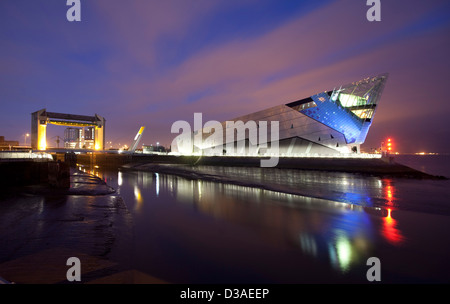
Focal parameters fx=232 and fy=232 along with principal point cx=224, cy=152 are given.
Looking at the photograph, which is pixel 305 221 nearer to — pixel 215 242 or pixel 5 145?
pixel 215 242

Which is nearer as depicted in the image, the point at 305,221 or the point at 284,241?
the point at 284,241

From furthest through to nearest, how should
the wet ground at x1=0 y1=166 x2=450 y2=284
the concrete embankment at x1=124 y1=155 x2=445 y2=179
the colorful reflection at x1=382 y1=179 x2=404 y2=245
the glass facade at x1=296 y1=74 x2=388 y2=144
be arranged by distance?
the glass facade at x1=296 y1=74 x2=388 y2=144
the concrete embankment at x1=124 y1=155 x2=445 y2=179
the colorful reflection at x1=382 y1=179 x2=404 y2=245
the wet ground at x1=0 y1=166 x2=450 y2=284

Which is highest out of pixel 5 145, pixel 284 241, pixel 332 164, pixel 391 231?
pixel 5 145

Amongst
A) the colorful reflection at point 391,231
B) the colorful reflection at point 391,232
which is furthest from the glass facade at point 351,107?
the colorful reflection at point 391,232

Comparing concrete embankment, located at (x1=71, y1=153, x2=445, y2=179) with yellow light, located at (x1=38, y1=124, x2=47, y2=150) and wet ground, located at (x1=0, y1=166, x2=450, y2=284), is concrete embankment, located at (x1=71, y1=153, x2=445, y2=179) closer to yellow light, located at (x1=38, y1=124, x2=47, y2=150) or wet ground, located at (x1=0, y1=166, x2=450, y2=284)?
yellow light, located at (x1=38, y1=124, x2=47, y2=150)

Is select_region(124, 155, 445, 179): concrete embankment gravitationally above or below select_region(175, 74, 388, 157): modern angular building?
below

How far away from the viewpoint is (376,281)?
185 inches

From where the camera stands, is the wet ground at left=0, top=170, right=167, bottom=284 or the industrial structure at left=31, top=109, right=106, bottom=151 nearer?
the wet ground at left=0, top=170, right=167, bottom=284

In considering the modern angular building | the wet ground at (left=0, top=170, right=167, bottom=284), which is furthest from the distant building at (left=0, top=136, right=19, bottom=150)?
the modern angular building

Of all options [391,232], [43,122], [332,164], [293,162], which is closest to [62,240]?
[391,232]

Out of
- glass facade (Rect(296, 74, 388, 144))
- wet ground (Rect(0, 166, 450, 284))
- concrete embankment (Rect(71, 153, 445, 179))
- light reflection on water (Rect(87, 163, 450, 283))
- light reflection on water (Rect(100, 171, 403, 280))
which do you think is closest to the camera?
wet ground (Rect(0, 166, 450, 284))
